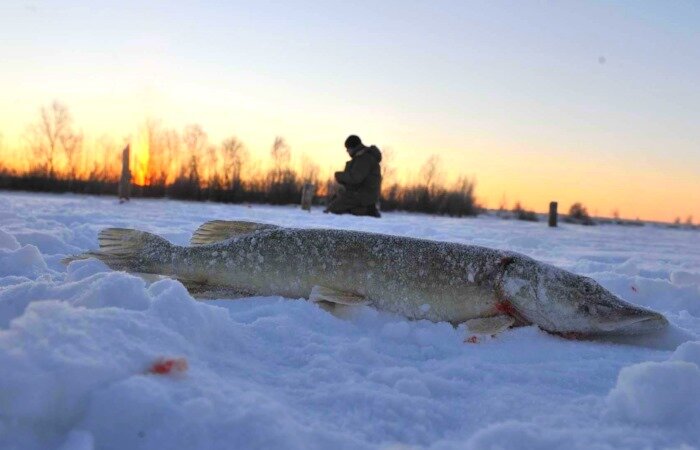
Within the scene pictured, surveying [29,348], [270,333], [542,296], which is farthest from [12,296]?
[542,296]

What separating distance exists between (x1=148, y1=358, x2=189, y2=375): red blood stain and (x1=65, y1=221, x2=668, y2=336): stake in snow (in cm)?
116

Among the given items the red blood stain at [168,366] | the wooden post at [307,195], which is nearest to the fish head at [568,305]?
the red blood stain at [168,366]

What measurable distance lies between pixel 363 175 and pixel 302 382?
35.0ft

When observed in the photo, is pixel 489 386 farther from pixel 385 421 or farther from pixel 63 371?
pixel 63 371

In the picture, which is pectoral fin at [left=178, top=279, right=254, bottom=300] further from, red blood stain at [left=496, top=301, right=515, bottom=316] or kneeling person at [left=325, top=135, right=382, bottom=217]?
kneeling person at [left=325, top=135, right=382, bottom=217]

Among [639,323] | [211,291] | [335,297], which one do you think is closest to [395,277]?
[335,297]

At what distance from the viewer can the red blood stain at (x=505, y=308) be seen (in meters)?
2.51

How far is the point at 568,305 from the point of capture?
2.41 m

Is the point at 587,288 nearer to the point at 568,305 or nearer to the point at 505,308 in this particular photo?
the point at 568,305

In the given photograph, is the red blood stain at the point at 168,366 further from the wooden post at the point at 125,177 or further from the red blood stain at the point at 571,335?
the wooden post at the point at 125,177

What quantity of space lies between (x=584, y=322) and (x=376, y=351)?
1.01 m

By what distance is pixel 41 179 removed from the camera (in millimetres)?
28500

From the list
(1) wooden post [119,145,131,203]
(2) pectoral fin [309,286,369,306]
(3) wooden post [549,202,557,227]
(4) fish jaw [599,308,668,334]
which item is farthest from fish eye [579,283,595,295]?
(3) wooden post [549,202,557,227]

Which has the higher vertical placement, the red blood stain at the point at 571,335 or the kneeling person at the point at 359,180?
the kneeling person at the point at 359,180
